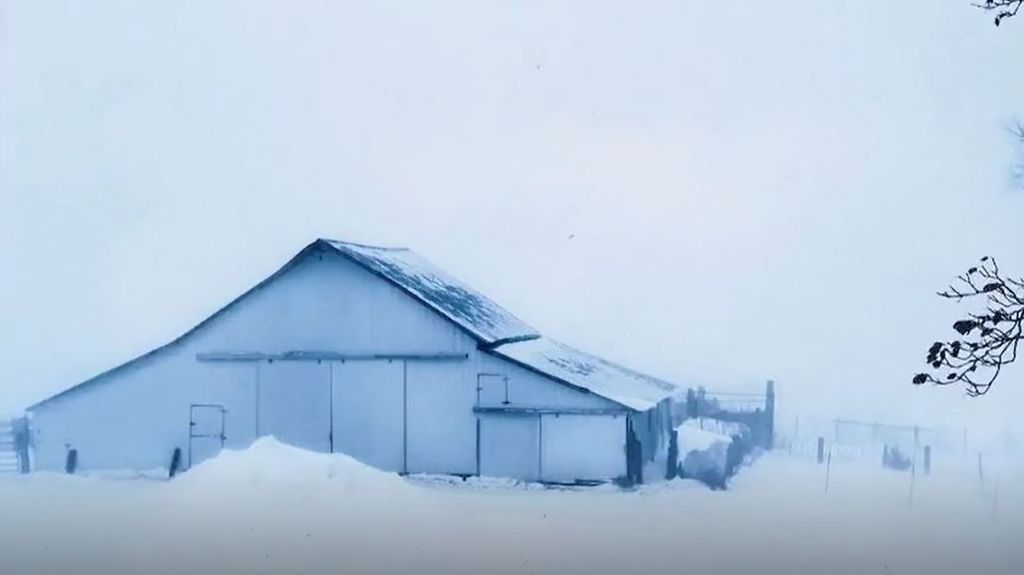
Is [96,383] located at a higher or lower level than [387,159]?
lower

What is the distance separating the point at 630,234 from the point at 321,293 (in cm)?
82

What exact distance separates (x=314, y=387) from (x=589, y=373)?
717 mm

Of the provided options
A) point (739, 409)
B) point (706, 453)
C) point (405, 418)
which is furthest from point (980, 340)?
point (405, 418)

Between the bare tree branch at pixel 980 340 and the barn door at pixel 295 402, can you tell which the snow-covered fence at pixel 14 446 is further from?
the bare tree branch at pixel 980 340

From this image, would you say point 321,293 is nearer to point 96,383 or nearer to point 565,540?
point 96,383

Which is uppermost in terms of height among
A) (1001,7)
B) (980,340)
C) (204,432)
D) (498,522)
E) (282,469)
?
(1001,7)

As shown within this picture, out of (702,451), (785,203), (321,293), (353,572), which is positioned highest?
(785,203)

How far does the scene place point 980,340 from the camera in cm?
343

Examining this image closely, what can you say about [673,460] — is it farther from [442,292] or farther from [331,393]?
[331,393]

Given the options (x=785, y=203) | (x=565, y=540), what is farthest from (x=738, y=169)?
(x=565, y=540)

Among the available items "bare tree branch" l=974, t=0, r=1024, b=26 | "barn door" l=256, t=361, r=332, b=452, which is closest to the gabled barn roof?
"barn door" l=256, t=361, r=332, b=452

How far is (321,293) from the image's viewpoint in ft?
11.4

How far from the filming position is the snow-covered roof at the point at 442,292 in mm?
3445

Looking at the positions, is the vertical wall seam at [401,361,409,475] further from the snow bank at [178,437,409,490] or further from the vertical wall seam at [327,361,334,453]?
the vertical wall seam at [327,361,334,453]
